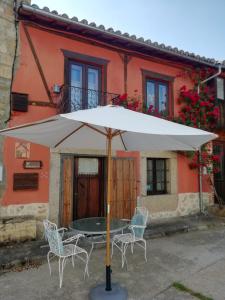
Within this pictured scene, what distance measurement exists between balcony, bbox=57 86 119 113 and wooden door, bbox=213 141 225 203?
5.14 m

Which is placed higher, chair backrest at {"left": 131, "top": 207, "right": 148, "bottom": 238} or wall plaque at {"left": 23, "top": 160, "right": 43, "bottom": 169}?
wall plaque at {"left": 23, "top": 160, "right": 43, "bottom": 169}

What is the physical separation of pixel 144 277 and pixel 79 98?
478cm

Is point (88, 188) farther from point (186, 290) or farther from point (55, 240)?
point (186, 290)

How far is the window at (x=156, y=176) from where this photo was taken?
827 cm

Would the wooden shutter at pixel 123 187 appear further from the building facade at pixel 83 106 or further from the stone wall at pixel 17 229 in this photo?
the stone wall at pixel 17 229

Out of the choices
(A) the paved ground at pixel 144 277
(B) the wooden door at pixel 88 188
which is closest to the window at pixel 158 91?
(B) the wooden door at pixel 88 188

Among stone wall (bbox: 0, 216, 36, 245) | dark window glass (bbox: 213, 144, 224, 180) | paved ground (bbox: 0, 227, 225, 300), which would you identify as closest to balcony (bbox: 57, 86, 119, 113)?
stone wall (bbox: 0, 216, 36, 245)

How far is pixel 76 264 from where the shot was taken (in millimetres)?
4625

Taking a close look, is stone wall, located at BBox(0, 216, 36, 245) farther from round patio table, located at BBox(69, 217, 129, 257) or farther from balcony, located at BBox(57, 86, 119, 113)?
balcony, located at BBox(57, 86, 119, 113)

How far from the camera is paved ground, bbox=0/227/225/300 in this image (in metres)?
3.56

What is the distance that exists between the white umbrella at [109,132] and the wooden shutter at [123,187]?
2.38m

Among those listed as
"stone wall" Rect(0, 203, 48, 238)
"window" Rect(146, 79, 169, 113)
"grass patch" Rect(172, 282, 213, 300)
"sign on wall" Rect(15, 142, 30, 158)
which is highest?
"window" Rect(146, 79, 169, 113)

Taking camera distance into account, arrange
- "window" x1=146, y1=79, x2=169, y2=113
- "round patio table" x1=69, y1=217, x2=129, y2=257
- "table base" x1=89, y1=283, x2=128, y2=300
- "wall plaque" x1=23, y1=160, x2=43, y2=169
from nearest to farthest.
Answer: "table base" x1=89, y1=283, x2=128, y2=300 → "round patio table" x1=69, y1=217, x2=129, y2=257 → "wall plaque" x1=23, y1=160, x2=43, y2=169 → "window" x1=146, y1=79, x2=169, y2=113

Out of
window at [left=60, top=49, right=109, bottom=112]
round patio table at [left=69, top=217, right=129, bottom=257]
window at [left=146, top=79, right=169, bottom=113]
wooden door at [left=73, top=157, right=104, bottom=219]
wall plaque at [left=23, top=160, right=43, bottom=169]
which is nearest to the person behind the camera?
round patio table at [left=69, top=217, right=129, bottom=257]
